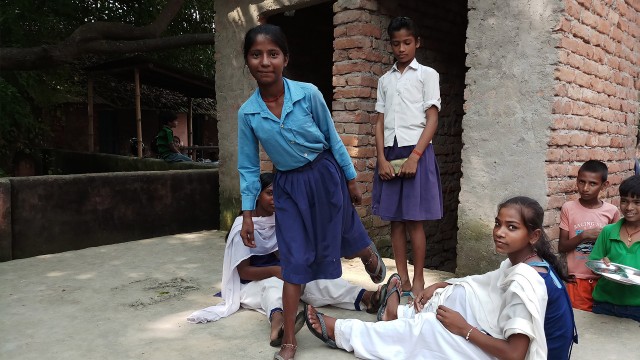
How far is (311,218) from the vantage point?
2.48 m

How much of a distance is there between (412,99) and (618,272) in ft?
4.96

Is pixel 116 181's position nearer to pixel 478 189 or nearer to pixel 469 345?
pixel 478 189

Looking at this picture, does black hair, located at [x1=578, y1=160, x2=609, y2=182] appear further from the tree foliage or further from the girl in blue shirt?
the tree foliage

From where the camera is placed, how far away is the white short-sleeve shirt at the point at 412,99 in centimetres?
315

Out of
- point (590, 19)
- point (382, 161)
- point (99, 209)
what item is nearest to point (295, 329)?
point (382, 161)

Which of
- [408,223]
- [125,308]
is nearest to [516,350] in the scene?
[408,223]

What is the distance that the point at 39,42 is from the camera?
30.7ft

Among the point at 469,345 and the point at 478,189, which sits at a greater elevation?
the point at 478,189

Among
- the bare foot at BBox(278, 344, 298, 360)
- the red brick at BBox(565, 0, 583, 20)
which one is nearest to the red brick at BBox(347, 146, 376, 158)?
the red brick at BBox(565, 0, 583, 20)

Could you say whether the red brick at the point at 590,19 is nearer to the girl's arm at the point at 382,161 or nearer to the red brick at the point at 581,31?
the red brick at the point at 581,31

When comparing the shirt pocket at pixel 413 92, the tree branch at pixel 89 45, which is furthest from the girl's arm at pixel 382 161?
the tree branch at pixel 89 45

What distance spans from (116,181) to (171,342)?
9.67 ft

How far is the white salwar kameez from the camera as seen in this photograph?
2988 millimetres

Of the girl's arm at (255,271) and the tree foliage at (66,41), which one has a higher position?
the tree foliage at (66,41)
